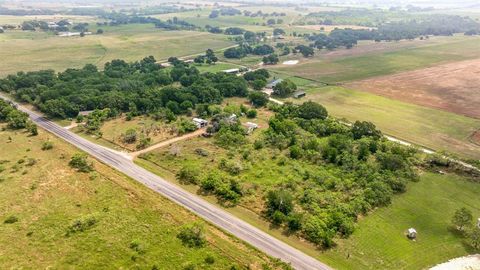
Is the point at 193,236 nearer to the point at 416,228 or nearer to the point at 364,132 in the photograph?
the point at 416,228

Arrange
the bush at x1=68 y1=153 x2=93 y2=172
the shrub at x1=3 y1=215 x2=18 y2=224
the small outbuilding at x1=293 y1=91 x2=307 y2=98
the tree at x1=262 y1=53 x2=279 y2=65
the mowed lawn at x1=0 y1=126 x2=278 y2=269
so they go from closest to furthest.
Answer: the mowed lawn at x1=0 y1=126 x2=278 y2=269, the shrub at x1=3 y1=215 x2=18 y2=224, the bush at x1=68 y1=153 x2=93 y2=172, the small outbuilding at x1=293 y1=91 x2=307 y2=98, the tree at x1=262 y1=53 x2=279 y2=65

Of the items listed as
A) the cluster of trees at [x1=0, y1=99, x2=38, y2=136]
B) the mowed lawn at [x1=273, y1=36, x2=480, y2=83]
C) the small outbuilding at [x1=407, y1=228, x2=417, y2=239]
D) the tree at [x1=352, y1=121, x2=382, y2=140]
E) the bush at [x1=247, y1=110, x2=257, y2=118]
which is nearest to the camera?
the small outbuilding at [x1=407, y1=228, x2=417, y2=239]

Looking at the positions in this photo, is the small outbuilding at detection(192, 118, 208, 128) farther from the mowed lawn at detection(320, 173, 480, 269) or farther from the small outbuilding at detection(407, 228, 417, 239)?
the small outbuilding at detection(407, 228, 417, 239)

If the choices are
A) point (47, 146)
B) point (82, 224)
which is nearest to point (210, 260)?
point (82, 224)

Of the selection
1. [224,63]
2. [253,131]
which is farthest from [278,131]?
[224,63]

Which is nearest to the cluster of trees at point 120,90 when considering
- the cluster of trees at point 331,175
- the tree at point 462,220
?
the cluster of trees at point 331,175

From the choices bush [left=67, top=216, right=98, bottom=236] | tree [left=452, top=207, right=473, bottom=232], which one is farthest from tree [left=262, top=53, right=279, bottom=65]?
bush [left=67, top=216, right=98, bottom=236]
